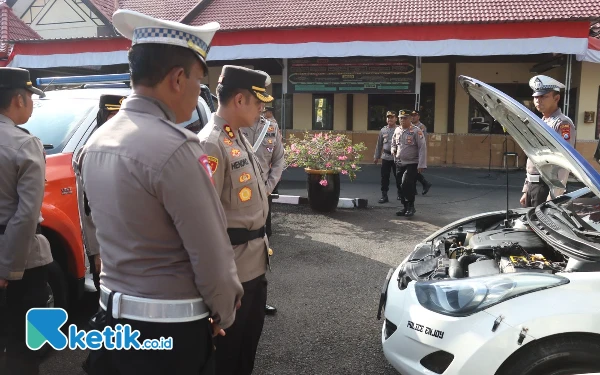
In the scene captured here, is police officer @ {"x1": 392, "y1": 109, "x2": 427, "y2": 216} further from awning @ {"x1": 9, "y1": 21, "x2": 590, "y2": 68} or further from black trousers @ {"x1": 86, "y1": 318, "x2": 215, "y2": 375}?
black trousers @ {"x1": 86, "y1": 318, "x2": 215, "y2": 375}

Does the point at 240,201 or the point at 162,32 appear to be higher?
the point at 162,32

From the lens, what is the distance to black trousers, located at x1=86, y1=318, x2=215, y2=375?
1.54 meters

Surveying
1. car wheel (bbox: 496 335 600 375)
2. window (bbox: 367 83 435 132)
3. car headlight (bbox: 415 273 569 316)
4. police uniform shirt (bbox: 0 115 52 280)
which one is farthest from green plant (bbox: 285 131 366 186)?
window (bbox: 367 83 435 132)

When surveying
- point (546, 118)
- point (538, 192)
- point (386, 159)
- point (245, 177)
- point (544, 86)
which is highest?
point (544, 86)

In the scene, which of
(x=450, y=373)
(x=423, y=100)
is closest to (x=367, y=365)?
(x=450, y=373)

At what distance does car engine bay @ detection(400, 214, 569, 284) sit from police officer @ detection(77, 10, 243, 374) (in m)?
1.59

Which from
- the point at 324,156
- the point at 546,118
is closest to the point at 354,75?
the point at 324,156

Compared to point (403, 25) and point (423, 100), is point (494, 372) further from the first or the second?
point (423, 100)

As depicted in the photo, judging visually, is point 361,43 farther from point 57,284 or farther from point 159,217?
point 159,217

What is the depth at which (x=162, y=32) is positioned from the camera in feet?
5.16

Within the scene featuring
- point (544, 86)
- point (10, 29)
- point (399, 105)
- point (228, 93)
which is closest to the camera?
point (228, 93)

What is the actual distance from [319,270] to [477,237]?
217 cm

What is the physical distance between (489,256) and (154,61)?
7.58ft

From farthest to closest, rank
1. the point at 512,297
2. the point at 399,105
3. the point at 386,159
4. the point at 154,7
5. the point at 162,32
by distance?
the point at 154,7, the point at 399,105, the point at 386,159, the point at 512,297, the point at 162,32
